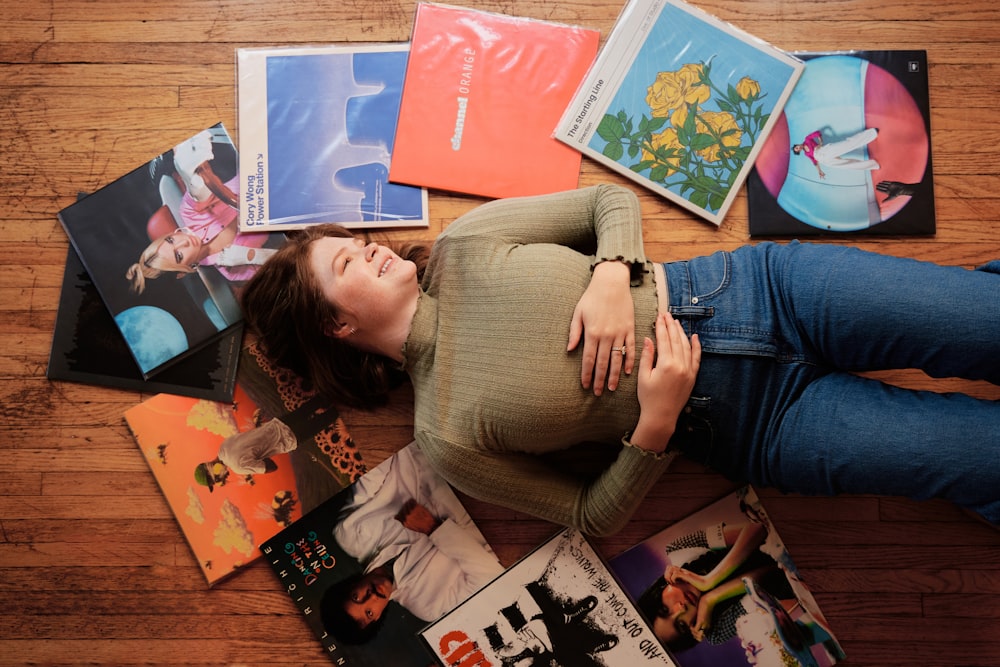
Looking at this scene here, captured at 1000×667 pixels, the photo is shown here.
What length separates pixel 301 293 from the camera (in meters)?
1.25

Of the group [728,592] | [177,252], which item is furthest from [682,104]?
[177,252]

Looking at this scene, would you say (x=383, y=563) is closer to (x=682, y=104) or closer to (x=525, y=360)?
(x=525, y=360)

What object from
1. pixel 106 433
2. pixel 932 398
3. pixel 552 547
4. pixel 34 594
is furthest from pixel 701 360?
pixel 34 594

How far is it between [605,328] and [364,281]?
1.42ft

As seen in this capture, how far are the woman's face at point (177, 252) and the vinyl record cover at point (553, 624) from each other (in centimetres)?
92

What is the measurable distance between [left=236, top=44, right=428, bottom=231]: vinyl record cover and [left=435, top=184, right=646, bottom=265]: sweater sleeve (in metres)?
0.28

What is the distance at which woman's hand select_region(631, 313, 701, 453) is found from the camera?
1099 millimetres

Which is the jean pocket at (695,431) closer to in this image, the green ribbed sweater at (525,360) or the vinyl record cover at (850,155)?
the green ribbed sweater at (525,360)

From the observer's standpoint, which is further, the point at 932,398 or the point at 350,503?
the point at 350,503

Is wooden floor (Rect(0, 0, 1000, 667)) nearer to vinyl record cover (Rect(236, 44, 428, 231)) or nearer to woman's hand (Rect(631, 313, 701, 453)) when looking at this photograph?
vinyl record cover (Rect(236, 44, 428, 231))

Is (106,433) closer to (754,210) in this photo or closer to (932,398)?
(754,210)

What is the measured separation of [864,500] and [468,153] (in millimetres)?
1117

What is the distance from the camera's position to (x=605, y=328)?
3.63ft

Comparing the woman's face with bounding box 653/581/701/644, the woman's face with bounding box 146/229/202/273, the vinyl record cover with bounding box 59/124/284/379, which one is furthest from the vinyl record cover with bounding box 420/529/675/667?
the woman's face with bounding box 146/229/202/273
